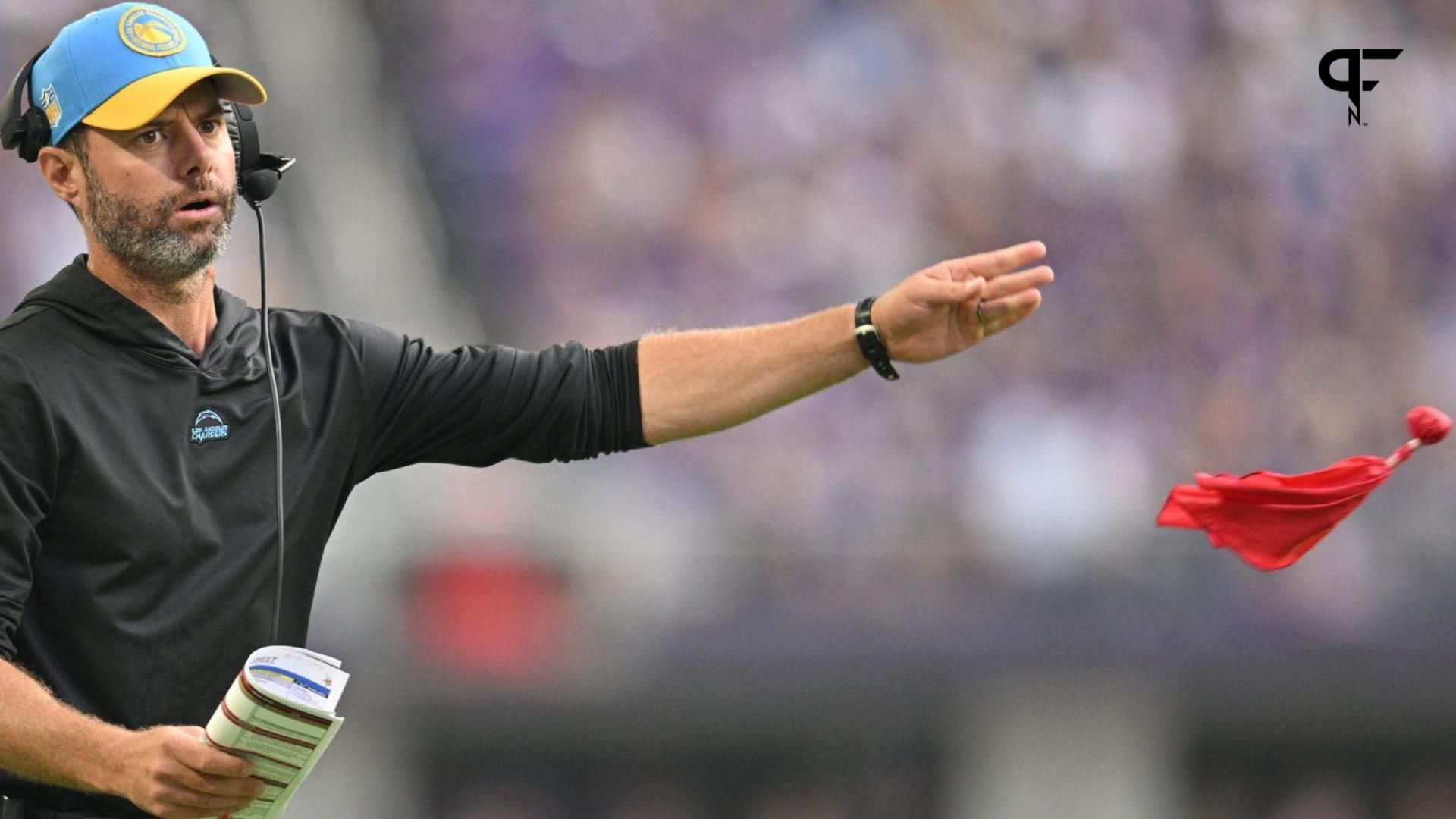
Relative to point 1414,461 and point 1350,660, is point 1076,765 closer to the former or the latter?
point 1350,660

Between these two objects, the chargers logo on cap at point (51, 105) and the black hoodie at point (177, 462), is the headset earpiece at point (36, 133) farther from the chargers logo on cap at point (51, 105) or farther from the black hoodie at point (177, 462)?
the black hoodie at point (177, 462)

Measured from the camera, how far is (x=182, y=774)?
2480mm

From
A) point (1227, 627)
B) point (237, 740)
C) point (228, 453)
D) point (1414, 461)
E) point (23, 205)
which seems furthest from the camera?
point (23, 205)

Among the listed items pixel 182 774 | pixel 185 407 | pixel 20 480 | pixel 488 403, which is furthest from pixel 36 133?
pixel 182 774

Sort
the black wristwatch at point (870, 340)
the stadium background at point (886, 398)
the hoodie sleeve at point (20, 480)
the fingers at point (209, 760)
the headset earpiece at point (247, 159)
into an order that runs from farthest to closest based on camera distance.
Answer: the stadium background at point (886, 398)
the black wristwatch at point (870, 340)
the headset earpiece at point (247, 159)
the hoodie sleeve at point (20, 480)
the fingers at point (209, 760)

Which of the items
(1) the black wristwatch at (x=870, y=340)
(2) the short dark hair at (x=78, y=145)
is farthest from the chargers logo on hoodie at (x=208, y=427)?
(1) the black wristwatch at (x=870, y=340)

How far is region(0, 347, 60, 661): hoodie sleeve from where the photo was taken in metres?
2.71

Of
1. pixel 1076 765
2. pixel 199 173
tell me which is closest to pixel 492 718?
A: pixel 1076 765

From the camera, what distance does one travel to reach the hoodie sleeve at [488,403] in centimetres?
327

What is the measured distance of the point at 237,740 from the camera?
2.45 metres

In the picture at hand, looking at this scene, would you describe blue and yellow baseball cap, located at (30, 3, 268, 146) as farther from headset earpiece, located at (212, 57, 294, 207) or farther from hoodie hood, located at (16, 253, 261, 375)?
hoodie hood, located at (16, 253, 261, 375)

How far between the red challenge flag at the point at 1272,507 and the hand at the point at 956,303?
398 millimetres

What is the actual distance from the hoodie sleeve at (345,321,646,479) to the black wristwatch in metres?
0.37

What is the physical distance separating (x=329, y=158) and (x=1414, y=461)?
5.11 m
